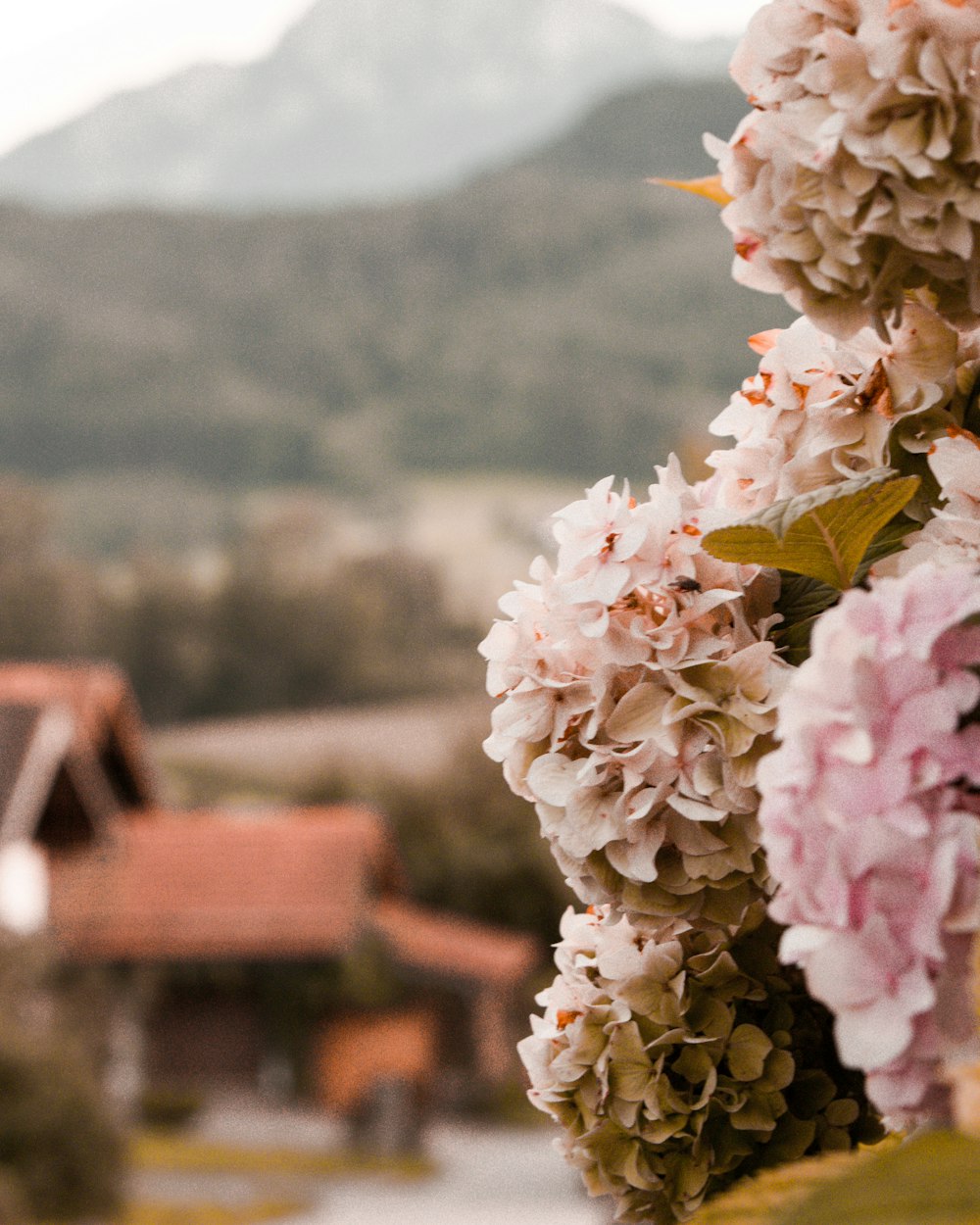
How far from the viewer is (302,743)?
50250 millimetres

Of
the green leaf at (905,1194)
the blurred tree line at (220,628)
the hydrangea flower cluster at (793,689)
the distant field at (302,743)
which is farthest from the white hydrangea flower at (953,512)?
the blurred tree line at (220,628)

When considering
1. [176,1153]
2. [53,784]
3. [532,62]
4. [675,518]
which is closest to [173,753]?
[176,1153]

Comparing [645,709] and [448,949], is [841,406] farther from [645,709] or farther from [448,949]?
[448,949]

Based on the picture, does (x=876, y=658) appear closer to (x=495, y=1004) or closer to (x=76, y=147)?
(x=495, y=1004)

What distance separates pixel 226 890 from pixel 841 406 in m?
22.9

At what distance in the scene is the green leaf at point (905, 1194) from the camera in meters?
0.46

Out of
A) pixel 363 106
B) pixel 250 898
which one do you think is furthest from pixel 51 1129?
pixel 363 106

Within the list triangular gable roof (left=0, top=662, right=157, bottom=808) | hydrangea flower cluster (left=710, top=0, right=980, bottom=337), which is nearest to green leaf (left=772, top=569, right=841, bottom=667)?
hydrangea flower cluster (left=710, top=0, right=980, bottom=337)

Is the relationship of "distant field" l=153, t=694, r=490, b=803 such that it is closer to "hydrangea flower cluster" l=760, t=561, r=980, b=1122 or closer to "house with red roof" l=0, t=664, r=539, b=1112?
"house with red roof" l=0, t=664, r=539, b=1112

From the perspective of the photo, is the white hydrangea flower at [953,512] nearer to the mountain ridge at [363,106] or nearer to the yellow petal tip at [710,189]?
the yellow petal tip at [710,189]

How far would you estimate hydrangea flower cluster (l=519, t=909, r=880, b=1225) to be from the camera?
3.05 feet

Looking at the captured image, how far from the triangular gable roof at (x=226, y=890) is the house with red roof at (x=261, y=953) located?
0.07 ft

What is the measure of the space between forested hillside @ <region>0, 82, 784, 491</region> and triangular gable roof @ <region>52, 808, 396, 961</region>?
1766 inches

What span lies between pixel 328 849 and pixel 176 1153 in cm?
472
